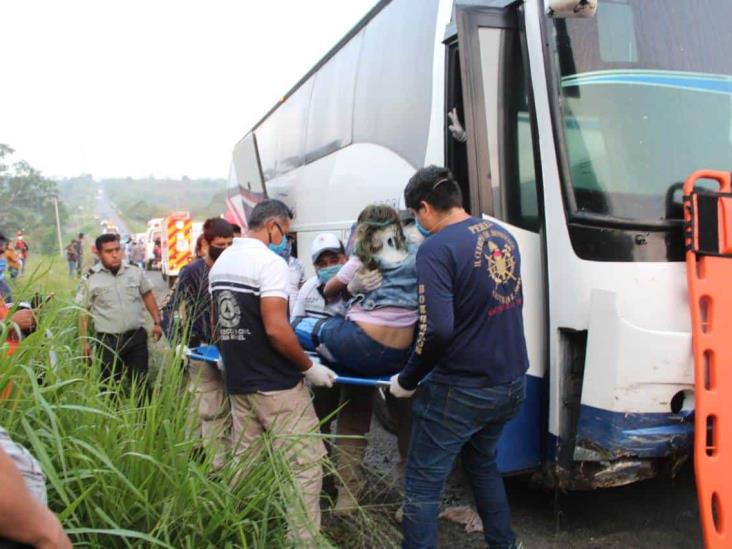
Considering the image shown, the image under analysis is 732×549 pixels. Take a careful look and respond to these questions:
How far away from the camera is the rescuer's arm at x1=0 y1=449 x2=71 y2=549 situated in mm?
1272

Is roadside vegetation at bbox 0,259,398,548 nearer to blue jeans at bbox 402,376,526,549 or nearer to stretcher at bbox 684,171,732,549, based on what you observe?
blue jeans at bbox 402,376,526,549

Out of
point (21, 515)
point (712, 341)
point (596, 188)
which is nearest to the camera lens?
point (21, 515)

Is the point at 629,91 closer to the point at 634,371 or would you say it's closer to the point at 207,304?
the point at 634,371

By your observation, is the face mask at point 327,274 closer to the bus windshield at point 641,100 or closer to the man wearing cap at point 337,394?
the man wearing cap at point 337,394

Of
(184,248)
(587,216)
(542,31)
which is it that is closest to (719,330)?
(587,216)

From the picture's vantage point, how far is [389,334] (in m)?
3.33

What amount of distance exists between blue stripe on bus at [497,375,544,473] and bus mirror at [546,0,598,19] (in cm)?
171

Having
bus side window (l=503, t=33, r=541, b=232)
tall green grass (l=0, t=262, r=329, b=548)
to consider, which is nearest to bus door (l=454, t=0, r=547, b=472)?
bus side window (l=503, t=33, r=541, b=232)

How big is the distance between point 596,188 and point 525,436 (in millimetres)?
1293

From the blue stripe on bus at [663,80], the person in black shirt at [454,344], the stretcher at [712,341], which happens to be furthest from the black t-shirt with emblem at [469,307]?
the blue stripe on bus at [663,80]

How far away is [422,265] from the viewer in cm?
283

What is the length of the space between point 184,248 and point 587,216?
1890 cm

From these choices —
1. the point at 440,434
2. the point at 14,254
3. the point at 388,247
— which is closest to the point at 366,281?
the point at 388,247

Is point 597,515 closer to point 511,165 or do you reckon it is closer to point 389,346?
point 389,346
